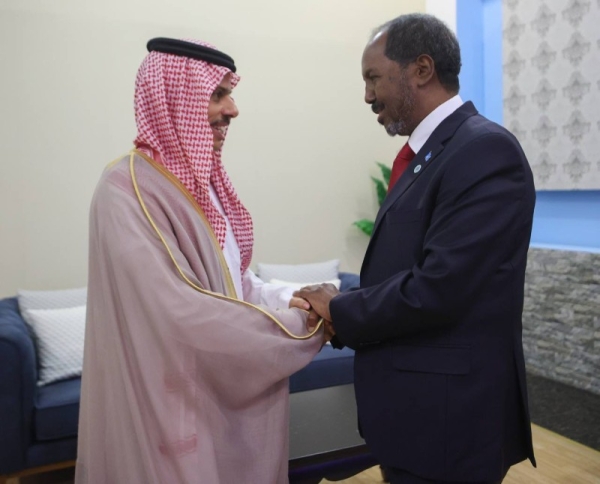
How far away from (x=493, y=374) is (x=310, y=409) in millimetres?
1475

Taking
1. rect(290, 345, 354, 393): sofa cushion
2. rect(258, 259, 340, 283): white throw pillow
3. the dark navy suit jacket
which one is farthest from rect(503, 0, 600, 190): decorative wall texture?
the dark navy suit jacket

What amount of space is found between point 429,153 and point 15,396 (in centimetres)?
226

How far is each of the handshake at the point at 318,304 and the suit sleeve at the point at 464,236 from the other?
26cm

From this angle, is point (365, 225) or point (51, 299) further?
point (365, 225)

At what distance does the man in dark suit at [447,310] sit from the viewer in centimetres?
137

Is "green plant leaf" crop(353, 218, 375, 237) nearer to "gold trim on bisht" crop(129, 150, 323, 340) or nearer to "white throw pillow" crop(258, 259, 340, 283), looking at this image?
"white throw pillow" crop(258, 259, 340, 283)

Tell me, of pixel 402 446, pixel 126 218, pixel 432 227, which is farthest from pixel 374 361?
pixel 126 218

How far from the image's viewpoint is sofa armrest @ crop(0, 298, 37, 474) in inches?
111

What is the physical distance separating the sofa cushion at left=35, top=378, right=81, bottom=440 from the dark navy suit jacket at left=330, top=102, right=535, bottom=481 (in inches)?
76.1

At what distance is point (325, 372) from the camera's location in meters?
3.71

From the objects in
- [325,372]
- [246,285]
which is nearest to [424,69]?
[246,285]

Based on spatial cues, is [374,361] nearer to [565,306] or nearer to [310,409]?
[310,409]

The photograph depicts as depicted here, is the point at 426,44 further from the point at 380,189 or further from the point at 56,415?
the point at 380,189

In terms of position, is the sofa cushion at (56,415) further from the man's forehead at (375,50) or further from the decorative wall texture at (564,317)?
the decorative wall texture at (564,317)
